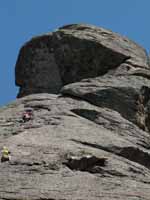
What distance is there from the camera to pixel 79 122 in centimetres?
2541

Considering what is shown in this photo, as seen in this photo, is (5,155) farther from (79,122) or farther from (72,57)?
(72,57)

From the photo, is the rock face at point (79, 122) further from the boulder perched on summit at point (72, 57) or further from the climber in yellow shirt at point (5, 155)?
the climber in yellow shirt at point (5, 155)

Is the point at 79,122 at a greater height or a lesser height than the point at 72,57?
lesser

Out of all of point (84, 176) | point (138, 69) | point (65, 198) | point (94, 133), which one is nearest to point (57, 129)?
point (94, 133)

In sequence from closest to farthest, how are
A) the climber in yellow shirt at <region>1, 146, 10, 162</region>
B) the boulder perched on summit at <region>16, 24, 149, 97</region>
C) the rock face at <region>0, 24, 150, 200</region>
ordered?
the rock face at <region>0, 24, 150, 200</region>
the climber in yellow shirt at <region>1, 146, 10, 162</region>
the boulder perched on summit at <region>16, 24, 149, 97</region>

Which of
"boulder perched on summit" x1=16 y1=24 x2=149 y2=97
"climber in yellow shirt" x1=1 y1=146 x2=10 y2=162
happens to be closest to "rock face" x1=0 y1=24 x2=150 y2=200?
"boulder perched on summit" x1=16 y1=24 x2=149 y2=97

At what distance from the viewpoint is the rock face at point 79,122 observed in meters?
17.9

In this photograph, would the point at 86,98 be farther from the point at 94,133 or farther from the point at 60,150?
the point at 60,150

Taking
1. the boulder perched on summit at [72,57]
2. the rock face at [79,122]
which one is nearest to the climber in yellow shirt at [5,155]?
the rock face at [79,122]

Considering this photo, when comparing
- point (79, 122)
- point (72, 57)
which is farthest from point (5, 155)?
point (72, 57)

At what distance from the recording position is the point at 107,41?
1483 inches

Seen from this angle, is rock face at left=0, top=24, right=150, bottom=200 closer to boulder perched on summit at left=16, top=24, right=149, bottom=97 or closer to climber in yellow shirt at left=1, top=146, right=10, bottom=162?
boulder perched on summit at left=16, top=24, right=149, bottom=97

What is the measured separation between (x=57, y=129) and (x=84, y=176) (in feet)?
16.9

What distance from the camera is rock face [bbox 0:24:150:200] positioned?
17.9 metres
